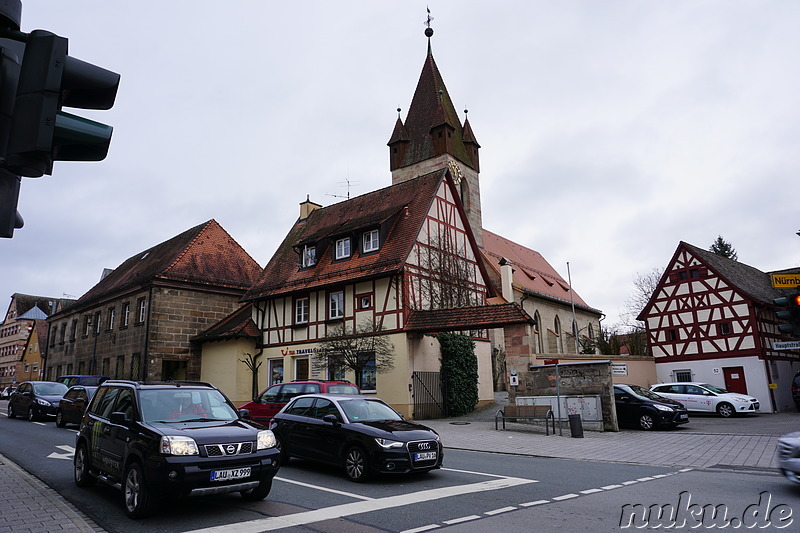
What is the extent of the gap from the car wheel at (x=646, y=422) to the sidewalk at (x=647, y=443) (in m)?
0.58

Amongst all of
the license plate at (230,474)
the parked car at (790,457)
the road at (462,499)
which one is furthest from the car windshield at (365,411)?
the parked car at (790,457)

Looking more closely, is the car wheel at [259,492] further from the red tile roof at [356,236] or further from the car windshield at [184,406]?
the red tile roof at [356,236]

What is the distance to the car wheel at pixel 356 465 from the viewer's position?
9383 millimetres

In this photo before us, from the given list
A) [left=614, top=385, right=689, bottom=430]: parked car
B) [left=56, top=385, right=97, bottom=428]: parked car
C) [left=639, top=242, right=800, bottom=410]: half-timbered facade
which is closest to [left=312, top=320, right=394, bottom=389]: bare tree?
[left=614, top=385, right=689, bottom=430]: parked car

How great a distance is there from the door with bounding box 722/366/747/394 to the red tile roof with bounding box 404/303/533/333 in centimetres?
1690

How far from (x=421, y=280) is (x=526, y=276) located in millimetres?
24965

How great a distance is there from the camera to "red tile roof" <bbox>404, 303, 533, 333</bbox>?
19828mm

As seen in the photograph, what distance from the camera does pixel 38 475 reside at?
9758mm

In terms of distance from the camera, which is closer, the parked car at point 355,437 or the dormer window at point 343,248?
the parked car at point 355,437

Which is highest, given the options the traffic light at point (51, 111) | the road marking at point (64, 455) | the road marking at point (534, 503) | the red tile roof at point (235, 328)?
the red tile roof at point (235, 328)

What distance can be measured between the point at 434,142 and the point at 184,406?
3893cm

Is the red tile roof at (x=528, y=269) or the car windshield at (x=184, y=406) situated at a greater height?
the red tile roof at (x=528, y=269)

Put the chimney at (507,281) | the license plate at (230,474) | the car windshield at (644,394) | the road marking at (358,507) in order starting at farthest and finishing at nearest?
the chimney at (507,281) < the car windshield at (644,394) < the license plate at (230,474) < the road marking at (358,507)

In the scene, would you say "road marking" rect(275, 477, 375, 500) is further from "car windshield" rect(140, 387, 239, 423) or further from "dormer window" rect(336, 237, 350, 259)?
"dormer window" rect(336, 237, 350, 259)
